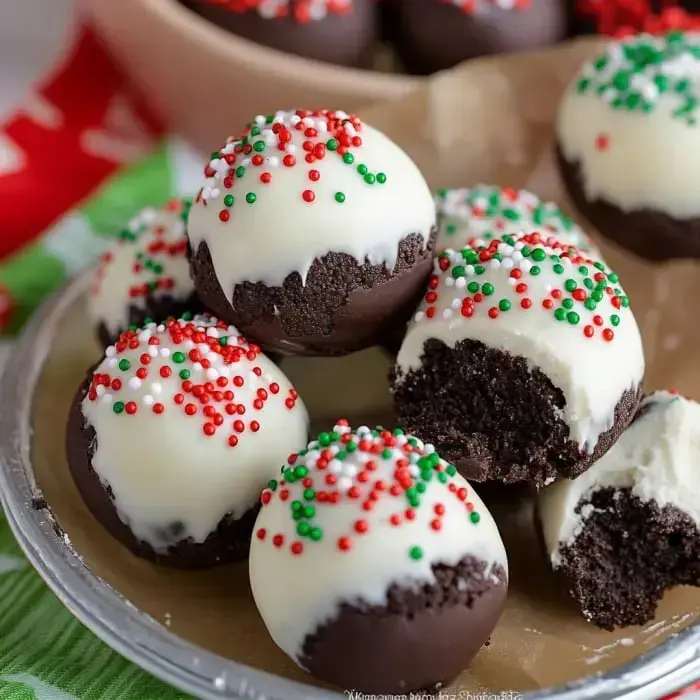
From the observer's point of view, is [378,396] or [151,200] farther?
[151,200]

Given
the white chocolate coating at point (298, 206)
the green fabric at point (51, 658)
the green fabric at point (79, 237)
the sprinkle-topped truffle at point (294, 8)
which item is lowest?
the green fabric at point (51, 658)

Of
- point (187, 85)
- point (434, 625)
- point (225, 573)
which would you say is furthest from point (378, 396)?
point (187, 85)

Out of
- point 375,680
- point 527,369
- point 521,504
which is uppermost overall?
point 527,369

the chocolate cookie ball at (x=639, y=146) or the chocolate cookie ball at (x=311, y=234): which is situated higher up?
the chocolate cookie ball at (x=311, y=234)

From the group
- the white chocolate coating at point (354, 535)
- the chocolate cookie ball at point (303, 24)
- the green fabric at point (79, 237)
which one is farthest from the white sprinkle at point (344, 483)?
the chocolate cookie ball at point (303, 24)

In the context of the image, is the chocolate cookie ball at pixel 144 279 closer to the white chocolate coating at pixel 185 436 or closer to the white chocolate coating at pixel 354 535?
the white chocolate coating at pixel 185 436

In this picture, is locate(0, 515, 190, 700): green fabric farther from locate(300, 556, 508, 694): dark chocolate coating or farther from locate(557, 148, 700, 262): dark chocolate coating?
locate(557, 148, 700, 262): dark chocolate coating

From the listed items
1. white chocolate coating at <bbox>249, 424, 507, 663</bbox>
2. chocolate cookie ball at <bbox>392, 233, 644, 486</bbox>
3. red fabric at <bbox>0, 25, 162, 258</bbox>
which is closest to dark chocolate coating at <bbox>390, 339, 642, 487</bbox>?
chocolate cookie ball at <bbox>392, 233, 644, 486</bbox>

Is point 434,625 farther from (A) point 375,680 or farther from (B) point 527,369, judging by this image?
(B) point 527,369
